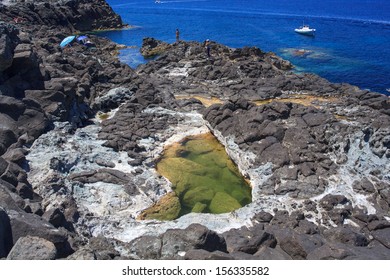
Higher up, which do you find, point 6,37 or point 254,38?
point 6,37

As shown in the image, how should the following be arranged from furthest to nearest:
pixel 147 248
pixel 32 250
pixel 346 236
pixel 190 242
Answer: pixel 346 236, pixel 147 248, pixel 190 242, pixel 32 250

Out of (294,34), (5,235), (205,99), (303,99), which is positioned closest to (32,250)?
(5,235)

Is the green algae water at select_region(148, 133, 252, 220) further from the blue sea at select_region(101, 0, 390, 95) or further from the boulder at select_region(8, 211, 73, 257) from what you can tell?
the blue sea at select_region(101, 0, 390, 95)

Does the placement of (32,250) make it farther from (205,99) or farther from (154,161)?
(205,99)

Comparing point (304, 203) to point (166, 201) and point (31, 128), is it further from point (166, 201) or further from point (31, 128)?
A: point (31, 128)

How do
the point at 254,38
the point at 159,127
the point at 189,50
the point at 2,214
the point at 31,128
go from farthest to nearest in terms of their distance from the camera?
the point at 254,38 < the point at 189,50 < the point at 159,127 < the point at 31,128 < the point at 2,214

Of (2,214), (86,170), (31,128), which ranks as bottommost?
(86,170)

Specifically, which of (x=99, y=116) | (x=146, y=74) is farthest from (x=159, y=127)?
(x=146, y=74)
